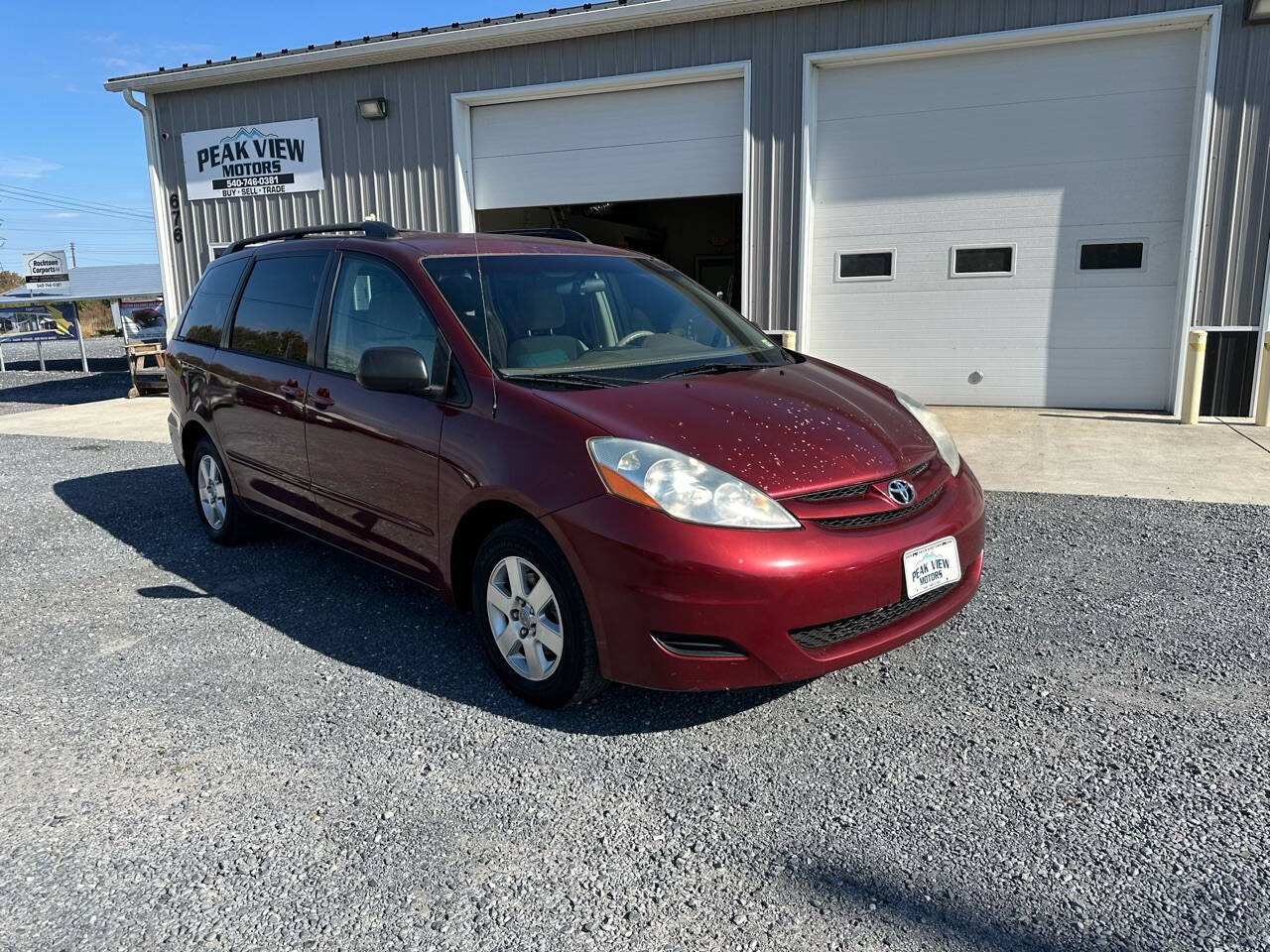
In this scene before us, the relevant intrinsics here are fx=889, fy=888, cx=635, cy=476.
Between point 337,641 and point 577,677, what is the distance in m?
1.32

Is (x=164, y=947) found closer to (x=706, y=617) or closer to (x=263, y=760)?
(x=263, y=760)

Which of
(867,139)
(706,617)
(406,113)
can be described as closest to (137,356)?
(406,113)

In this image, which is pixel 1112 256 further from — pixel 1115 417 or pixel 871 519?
pixel 871 519

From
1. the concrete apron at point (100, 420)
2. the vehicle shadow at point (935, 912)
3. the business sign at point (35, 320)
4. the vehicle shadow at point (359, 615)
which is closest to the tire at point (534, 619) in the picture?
the vehicle shadow at point (359, 615)

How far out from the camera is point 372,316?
3.71 meters

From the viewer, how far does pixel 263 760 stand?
276cm

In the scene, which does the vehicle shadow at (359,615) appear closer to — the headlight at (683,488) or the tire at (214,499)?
the tire at (214,499)

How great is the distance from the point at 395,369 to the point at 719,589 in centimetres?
144

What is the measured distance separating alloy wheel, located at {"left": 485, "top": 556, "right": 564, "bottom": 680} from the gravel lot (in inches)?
7.3

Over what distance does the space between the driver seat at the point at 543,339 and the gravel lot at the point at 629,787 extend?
3.88 feet

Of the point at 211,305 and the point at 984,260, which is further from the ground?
the point at 984,260

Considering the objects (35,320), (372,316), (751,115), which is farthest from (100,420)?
(35,320)

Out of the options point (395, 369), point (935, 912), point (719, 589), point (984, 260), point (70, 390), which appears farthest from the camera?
point (70, 390)

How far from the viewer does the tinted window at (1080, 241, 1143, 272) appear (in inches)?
335
